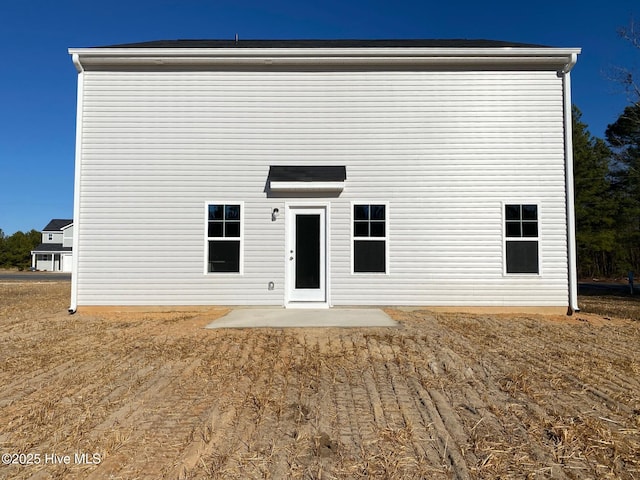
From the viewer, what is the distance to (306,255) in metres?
8.09

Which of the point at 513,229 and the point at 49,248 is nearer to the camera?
the point at 513,229

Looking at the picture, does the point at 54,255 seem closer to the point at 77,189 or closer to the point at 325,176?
the point at 77,189

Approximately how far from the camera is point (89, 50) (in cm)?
795

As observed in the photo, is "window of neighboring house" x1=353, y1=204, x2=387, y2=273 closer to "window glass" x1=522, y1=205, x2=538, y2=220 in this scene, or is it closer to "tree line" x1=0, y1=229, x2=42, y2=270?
"window glass" x1=522, y1=205, x2=538, y2=220

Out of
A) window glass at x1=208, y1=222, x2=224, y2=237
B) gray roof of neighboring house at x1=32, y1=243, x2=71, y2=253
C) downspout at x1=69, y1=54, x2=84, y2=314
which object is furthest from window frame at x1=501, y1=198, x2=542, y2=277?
gray roof of neighboring house at x1=32, y1=243, x2=71, y2=253

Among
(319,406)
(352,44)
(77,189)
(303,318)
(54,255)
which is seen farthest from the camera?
(54,255)

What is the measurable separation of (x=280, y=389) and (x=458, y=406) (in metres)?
1.59

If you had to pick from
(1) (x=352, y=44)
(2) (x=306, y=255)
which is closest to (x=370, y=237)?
(2) (x=306, y=255)

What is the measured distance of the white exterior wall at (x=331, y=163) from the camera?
802 cm

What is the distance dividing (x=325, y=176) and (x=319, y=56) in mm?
2532

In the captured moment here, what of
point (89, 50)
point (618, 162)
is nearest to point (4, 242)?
point (89, 50)

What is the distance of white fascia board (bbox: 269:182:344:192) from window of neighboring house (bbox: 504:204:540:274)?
3681mm

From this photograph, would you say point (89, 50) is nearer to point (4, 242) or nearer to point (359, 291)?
point (359, 291)

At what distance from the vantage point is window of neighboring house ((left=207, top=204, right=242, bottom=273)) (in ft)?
26.5
